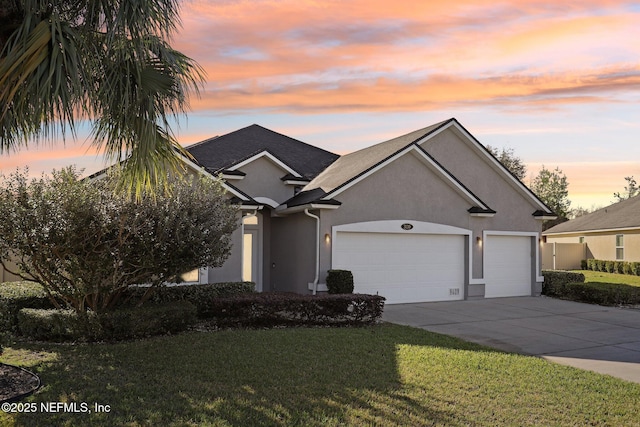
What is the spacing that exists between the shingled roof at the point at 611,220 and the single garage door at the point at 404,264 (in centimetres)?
1693

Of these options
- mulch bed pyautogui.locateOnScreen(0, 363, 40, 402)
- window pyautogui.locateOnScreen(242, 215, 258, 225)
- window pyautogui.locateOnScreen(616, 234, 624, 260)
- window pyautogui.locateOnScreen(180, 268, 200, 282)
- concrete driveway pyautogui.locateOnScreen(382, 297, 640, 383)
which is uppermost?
window pyautogui.locateOnScreen(242, 215, 258, 225)

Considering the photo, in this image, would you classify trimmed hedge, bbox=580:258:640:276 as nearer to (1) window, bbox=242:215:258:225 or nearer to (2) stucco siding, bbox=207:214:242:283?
(1) window, bbox=242:215:258:225

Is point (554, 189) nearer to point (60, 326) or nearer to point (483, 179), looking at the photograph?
point (483, 179)

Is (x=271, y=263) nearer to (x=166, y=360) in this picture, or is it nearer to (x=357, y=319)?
(x=357, y=319)

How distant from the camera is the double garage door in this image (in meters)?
Answer: 16.3

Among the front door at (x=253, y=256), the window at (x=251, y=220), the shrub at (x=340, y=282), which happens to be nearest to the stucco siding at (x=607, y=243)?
the shrub at (x=340, y=282)

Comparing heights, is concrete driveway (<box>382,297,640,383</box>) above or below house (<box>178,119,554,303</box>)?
below

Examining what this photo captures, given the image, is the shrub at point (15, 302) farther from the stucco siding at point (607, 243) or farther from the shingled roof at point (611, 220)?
the stucco siding at point (607, 243)

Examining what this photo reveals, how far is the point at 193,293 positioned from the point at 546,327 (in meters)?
8.37

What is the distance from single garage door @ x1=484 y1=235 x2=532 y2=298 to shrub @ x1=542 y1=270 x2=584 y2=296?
683 mm

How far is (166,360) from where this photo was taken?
28.1 ft

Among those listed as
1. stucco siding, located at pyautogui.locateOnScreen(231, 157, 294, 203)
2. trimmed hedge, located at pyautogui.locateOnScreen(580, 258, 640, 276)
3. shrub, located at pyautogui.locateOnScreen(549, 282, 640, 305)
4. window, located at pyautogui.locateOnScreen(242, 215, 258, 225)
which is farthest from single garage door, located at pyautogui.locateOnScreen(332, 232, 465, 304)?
trimmed hedge, located at pyautogui.locateOnScreen(580, 258, 640, 276)

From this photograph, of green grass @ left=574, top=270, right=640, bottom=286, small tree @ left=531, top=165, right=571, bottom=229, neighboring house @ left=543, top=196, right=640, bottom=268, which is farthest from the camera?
small tree @ left=531, top=165, right=571, bottom=229

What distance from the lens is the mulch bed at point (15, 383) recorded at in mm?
6738
